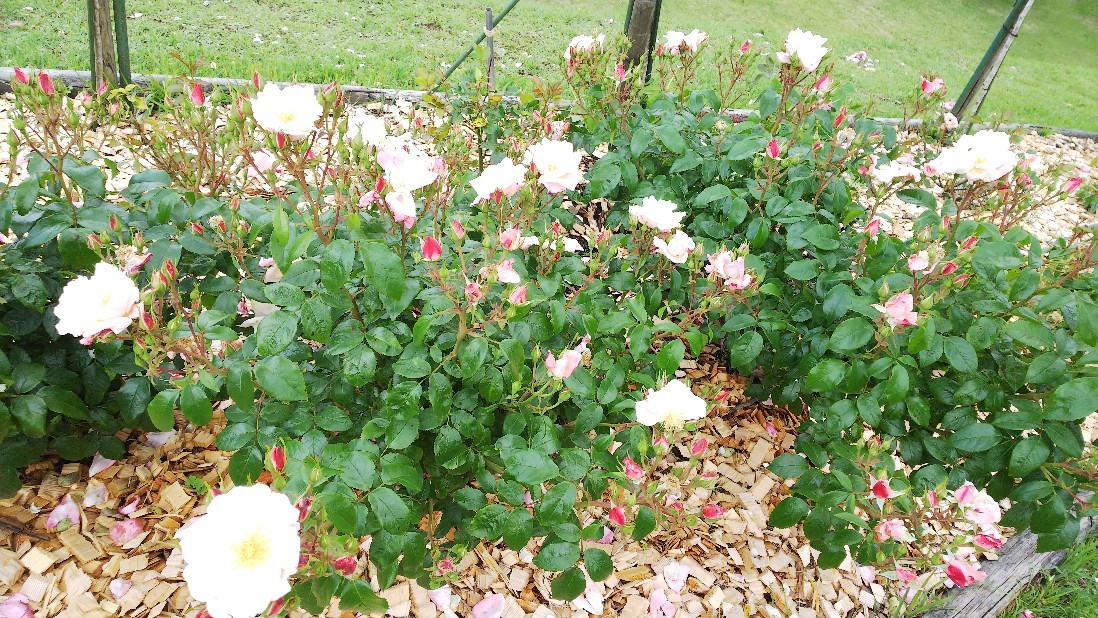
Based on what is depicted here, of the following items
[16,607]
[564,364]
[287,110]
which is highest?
[287,110]

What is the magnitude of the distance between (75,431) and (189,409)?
743 millimetres

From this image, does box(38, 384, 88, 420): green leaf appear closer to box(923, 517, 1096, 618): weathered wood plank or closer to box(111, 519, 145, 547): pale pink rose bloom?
box(111, 519, 145, 547): pale pink rose bloom

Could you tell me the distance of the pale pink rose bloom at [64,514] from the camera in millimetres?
1517

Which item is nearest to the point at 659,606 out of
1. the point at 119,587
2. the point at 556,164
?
the point at 556,164

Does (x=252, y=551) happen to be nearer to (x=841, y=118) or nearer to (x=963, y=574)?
(x=963, y=574)

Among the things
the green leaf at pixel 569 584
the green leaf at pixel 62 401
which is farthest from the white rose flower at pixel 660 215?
the green leaf at pixel 62 401

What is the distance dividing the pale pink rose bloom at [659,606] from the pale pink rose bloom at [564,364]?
84 cm

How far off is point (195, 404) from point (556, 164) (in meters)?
0.81

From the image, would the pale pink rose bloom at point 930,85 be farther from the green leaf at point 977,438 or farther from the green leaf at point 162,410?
the green leaf at point 162,410

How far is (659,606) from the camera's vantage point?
1.66m

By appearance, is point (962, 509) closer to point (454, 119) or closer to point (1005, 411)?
point (1005, 411)

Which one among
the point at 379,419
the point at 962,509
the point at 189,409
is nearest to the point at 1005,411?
the point at 962,509

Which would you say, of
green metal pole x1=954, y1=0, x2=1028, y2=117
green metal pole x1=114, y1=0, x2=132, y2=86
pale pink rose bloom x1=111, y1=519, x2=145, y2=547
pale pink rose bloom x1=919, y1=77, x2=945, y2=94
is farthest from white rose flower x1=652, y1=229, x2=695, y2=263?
green metal pole x1=954, y1=0, x2=1028, y2=117

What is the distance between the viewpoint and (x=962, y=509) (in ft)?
4.27
